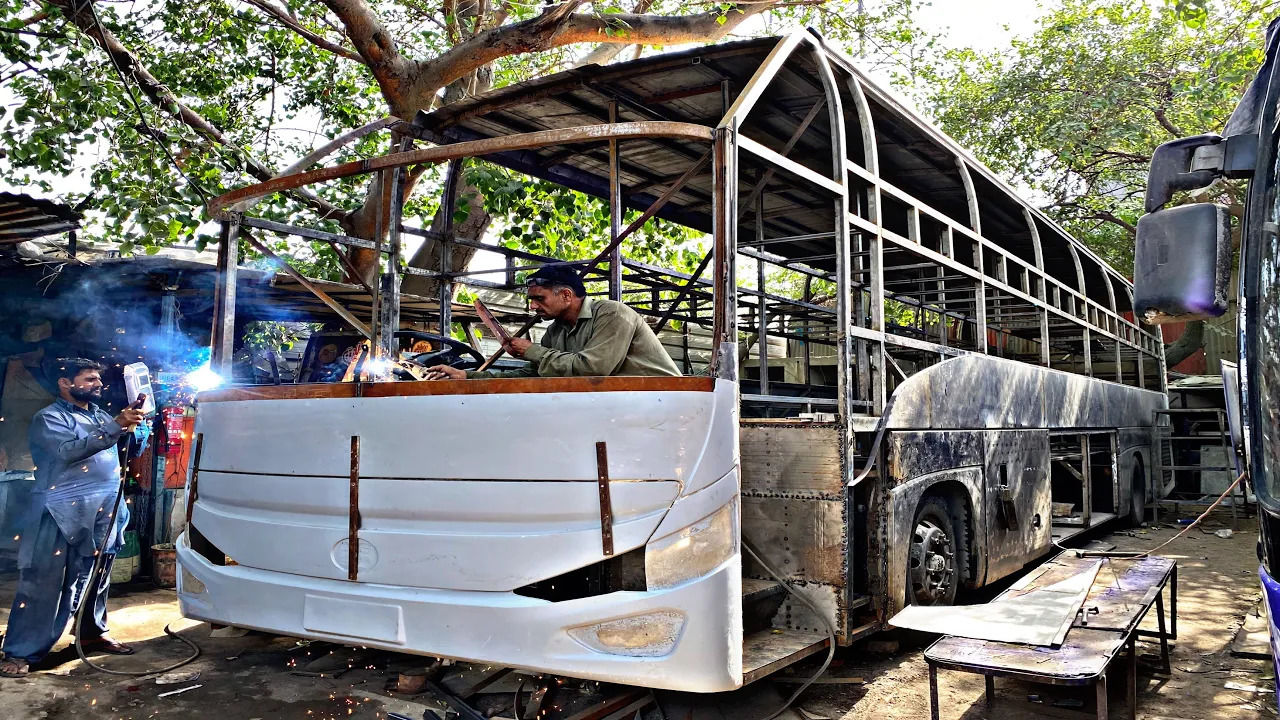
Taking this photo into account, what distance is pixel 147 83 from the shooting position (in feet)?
24.3

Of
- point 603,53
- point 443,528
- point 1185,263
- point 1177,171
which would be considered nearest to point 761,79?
point 1177,171

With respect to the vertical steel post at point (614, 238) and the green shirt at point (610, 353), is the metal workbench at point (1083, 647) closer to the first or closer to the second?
the green shirt at point (610, 353)

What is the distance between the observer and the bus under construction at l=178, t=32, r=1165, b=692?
306cm

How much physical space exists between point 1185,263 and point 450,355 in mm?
3839

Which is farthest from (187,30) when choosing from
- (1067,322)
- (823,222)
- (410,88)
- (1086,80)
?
(1086,80)

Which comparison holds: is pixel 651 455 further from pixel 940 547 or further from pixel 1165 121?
pixel 1165 121

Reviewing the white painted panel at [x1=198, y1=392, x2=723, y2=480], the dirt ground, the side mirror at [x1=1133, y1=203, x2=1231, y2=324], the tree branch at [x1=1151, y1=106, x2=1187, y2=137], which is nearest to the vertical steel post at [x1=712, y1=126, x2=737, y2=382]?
the white painted panel at [x1=198, y1=392, x2=723, y2=480]

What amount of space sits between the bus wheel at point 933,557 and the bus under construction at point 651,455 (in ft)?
0.09

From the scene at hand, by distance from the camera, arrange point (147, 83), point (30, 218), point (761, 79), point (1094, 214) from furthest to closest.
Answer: point (1094, 214), point (147, 83), point (30, 218), point (761, 79)

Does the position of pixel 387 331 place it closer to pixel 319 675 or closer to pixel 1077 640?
pixel 319 675

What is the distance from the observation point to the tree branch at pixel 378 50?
7520 mm

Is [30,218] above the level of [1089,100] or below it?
below

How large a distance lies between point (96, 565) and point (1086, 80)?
50.2 ft

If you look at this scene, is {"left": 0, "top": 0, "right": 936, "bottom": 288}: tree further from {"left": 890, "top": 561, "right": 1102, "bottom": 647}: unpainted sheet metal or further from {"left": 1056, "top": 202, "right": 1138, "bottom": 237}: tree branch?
{"left": 1056, "top": 202, "right": 1138, "bottom": 237}: tree branch
